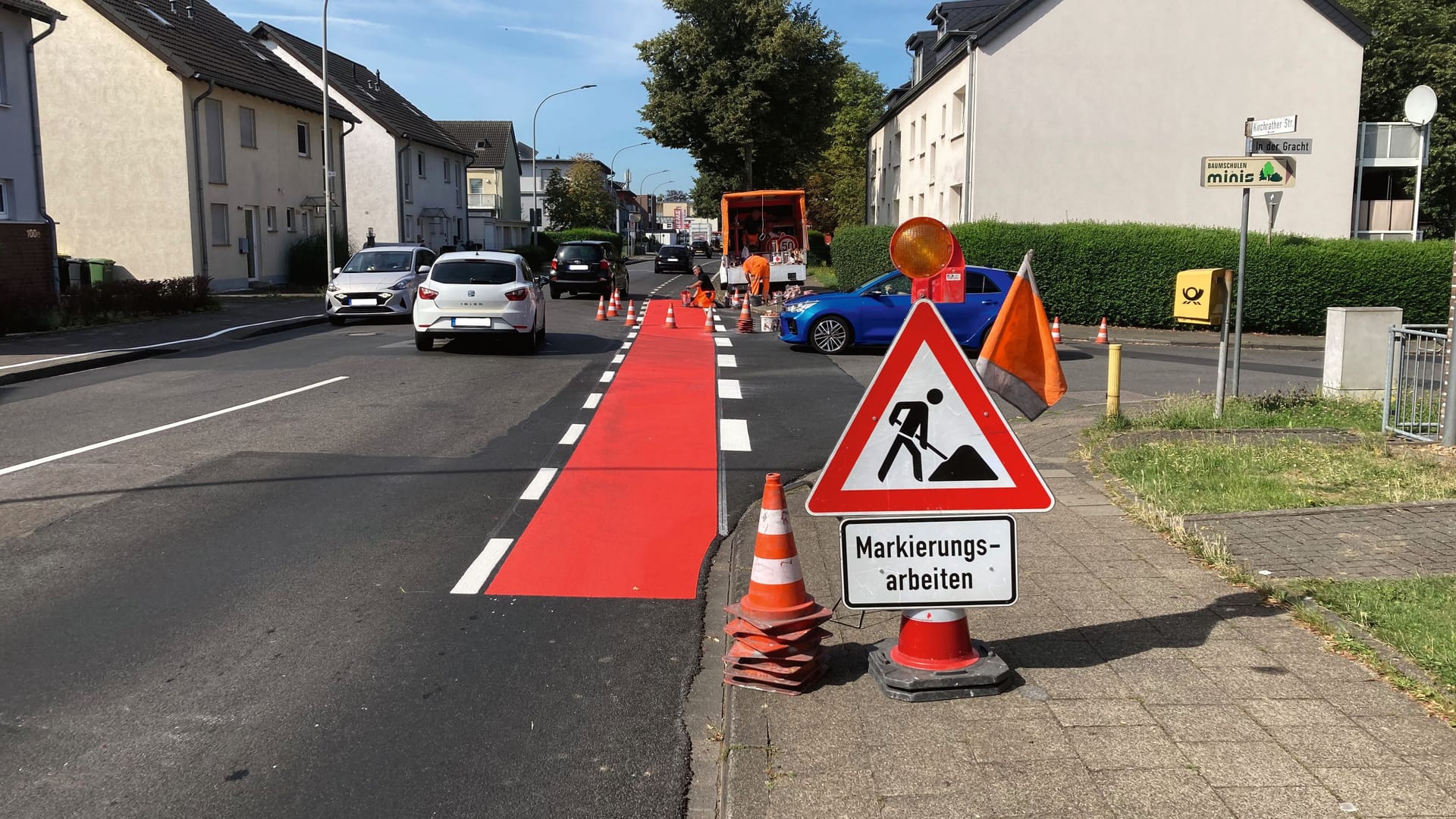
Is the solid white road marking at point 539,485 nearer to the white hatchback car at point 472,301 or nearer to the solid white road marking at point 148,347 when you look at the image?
the white hatchback car at point 472,301

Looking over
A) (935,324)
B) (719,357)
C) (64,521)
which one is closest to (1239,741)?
(935,324)

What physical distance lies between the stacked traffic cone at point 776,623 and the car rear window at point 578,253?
2866 centimetres

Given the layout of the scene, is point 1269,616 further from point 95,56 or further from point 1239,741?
point 95,56

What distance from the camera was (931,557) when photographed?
14.5 feet

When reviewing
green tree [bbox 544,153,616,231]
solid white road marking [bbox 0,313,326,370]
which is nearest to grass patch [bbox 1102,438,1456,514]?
solid white road marking [bbox 0,313,326,370]

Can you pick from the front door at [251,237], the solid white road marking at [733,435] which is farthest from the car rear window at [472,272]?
the front door at [251,237]

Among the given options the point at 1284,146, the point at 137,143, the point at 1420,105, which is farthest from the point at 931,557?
the point at 137,143

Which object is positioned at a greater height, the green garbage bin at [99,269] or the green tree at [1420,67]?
the green tree at [1420,67]

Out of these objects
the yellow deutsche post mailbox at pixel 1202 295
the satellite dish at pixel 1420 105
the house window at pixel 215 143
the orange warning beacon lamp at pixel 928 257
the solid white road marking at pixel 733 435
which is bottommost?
the solid white road marking at pixel 733 435

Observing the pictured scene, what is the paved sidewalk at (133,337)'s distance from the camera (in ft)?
49.6

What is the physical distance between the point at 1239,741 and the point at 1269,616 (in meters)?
1.56

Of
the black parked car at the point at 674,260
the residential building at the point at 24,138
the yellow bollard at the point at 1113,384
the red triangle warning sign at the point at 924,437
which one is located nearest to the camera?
the red triangle warning sign at the point at 924,437

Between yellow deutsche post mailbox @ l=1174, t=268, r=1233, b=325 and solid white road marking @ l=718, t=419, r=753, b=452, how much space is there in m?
3.80

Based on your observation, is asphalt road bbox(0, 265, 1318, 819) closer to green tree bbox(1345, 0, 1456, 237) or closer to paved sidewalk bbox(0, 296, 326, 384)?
paved sidewalk bbox(0, 296, 326, 384)
